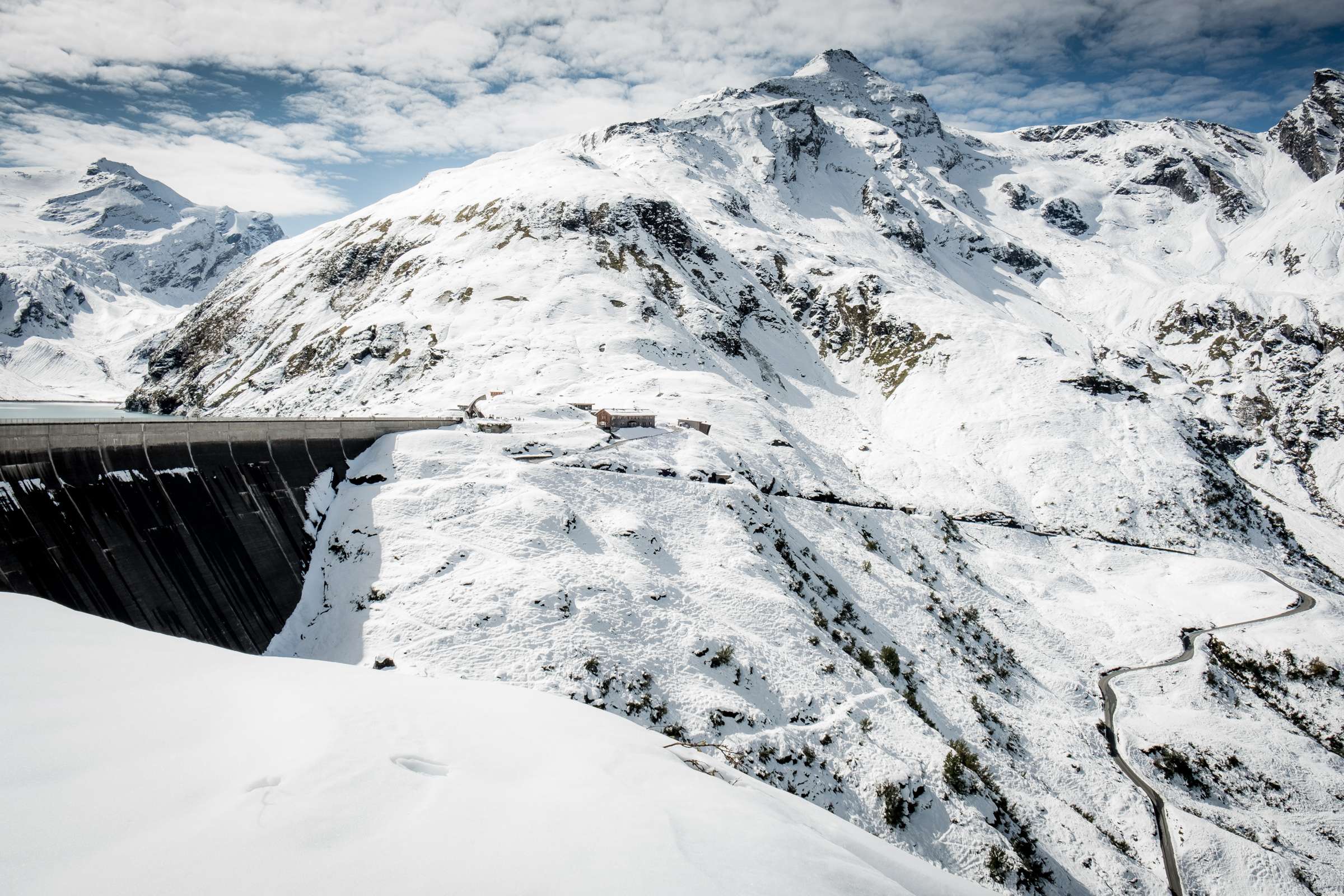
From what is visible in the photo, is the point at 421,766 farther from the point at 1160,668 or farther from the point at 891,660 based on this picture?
the point at 1160,668

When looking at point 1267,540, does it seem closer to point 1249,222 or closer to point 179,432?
point 179,432

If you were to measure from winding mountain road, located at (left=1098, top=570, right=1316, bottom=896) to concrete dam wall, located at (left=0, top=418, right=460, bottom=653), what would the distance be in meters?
41.1

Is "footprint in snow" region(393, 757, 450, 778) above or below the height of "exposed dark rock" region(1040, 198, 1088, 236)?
above

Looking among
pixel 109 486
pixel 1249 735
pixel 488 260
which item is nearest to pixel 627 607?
pixel 109 486

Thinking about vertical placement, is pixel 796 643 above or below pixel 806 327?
above

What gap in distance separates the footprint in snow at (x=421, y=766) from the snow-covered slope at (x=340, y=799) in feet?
0.07

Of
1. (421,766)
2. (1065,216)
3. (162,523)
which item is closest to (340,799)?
(421,766)

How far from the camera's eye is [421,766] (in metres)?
6.60

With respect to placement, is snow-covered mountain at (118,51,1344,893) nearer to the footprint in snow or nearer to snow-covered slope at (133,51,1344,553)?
snow-covered slope at (133,51,1344,553)

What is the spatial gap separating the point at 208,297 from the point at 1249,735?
152311mm

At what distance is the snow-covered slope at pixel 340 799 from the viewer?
4.42 meters

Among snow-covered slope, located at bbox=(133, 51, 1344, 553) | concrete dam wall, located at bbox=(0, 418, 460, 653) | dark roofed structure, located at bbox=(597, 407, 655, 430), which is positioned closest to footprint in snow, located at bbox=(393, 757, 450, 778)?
concrete dam wall, located at bbox=(0, 418, 460, 653)

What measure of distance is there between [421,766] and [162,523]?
22295 mm

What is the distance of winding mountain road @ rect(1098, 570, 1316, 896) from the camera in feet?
83.1
